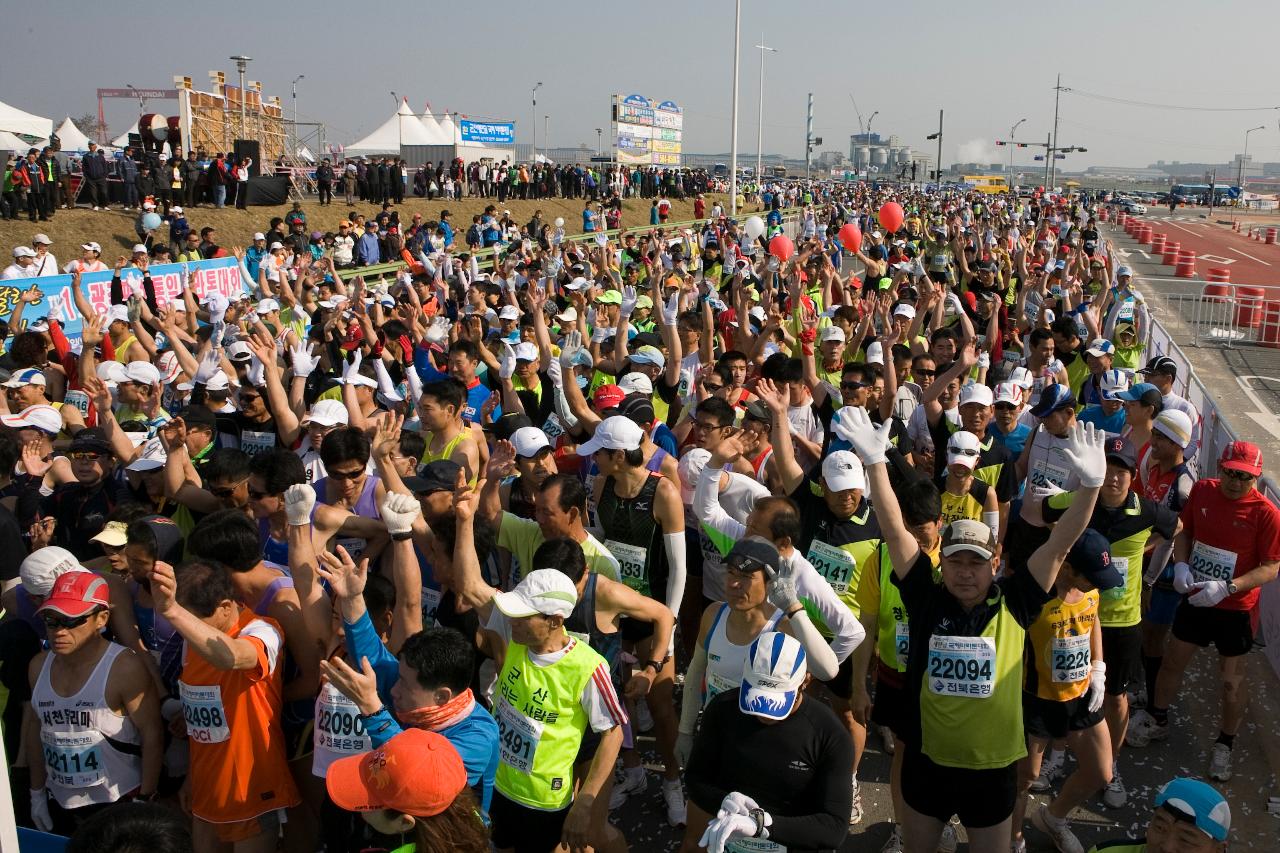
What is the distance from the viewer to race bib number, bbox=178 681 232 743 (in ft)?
11.5

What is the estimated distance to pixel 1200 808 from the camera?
286 centimetres

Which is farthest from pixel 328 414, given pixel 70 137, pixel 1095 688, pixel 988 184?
pixel 988 184

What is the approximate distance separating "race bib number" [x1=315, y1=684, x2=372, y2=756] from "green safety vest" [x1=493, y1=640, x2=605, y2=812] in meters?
0.49

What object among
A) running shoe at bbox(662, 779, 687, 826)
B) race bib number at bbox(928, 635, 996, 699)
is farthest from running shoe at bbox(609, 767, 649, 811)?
race bib number at bbox(928, 635, 996, 699)

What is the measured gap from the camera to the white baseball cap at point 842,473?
4.43 meters

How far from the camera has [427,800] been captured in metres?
2.58

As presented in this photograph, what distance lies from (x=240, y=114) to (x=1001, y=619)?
39.3 m

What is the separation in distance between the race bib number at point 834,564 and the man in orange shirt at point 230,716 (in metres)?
2.39

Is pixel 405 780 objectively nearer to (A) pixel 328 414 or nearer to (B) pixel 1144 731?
(A) pixel 328 414

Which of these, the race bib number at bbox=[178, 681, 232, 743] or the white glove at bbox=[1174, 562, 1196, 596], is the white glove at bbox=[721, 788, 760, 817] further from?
the white glove at bbox=[1174, 562, 1196, 596]

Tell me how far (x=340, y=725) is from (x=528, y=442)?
1878 millimetres

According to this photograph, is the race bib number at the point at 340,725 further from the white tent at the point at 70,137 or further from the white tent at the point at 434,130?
the white tent at the point at 434,130

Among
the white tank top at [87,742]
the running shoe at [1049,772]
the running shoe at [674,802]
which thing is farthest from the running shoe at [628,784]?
the white tank top at [87,742]

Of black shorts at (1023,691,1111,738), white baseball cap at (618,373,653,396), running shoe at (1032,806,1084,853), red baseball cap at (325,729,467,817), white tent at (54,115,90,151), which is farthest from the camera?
white tent at (54,115,90,151)
